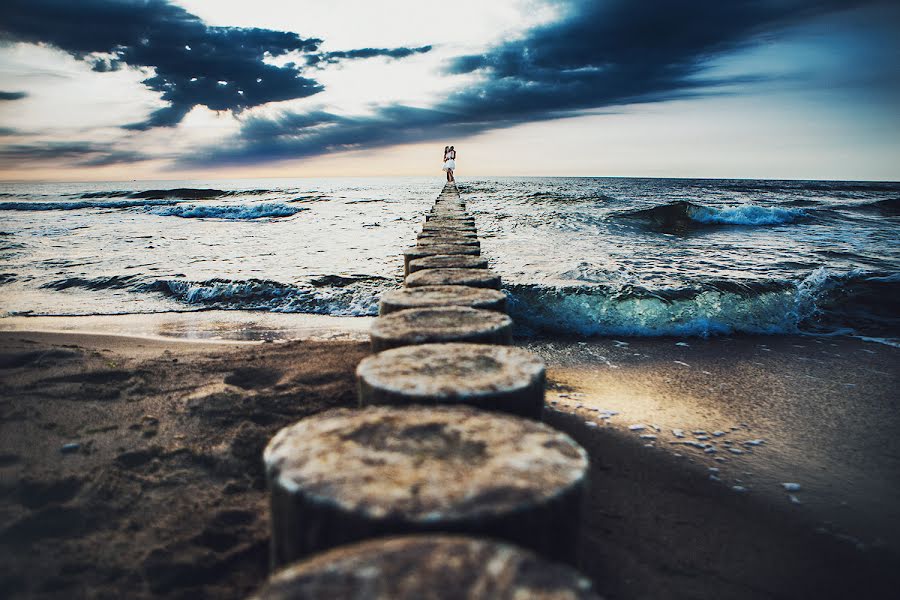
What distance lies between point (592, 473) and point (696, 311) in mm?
3403

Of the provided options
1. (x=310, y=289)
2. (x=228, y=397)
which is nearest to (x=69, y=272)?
(x=310, y=289)

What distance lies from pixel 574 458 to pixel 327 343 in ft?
11.4

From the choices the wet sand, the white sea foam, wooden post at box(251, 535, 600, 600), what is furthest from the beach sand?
the white sea foam

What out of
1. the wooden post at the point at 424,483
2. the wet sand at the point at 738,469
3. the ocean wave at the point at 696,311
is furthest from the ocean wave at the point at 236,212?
the wooden post at the point at 424,483

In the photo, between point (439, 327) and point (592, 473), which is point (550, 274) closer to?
point (592, 473)

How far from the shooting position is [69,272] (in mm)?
7715

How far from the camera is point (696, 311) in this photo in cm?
507

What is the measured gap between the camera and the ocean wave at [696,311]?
16.0 ft

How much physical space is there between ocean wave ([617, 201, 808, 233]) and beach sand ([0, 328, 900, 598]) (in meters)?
11.8

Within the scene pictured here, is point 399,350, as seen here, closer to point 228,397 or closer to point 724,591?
point 724,591

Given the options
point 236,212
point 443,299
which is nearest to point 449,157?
point 236,212

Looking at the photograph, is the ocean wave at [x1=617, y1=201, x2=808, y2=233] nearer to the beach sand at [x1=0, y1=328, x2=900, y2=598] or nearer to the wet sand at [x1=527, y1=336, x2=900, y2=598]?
the wet sand at [x1=527, y1=336, x2=900, y2=598]

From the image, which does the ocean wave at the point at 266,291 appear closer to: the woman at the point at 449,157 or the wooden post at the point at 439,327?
the wooden post at the point at 439,327

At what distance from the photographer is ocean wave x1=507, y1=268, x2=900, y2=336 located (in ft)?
16.0
